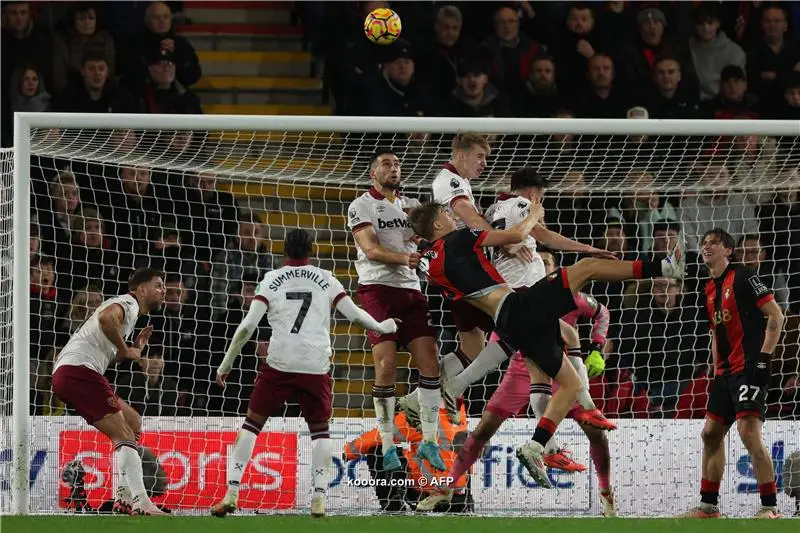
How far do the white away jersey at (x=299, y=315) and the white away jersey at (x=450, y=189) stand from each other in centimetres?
106

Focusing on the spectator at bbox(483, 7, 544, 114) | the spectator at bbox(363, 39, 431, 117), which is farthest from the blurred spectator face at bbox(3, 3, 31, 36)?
the spectator at bbox(483, 7, 544, 114)

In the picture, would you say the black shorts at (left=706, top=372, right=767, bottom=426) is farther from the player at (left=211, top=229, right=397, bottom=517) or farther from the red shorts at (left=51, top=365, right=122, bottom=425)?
the red shorts at (left=51, top=365, right=122, bottom=425)

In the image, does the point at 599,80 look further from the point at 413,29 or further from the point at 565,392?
the point at 565,392

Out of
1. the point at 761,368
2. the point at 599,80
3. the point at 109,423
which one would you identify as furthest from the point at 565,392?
the point at 599,80

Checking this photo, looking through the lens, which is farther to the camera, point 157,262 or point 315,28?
point 315,28

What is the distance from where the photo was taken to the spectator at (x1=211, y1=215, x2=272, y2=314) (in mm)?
11586

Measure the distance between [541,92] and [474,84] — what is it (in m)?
0.71

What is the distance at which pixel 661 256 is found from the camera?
12039mm

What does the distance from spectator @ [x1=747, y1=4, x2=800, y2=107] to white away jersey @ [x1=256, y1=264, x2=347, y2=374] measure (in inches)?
268

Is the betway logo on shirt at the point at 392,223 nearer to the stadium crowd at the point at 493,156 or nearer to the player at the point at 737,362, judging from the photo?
the stadium crowd at the point at 493,156

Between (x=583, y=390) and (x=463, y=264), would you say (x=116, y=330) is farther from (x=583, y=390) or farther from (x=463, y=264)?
(x=583, y=390)

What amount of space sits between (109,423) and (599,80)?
6453 mm

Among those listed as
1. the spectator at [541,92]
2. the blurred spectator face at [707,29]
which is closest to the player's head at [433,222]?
the spectator at [541,92]

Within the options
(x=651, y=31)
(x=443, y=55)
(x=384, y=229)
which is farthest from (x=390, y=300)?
(x=651, y=31)
